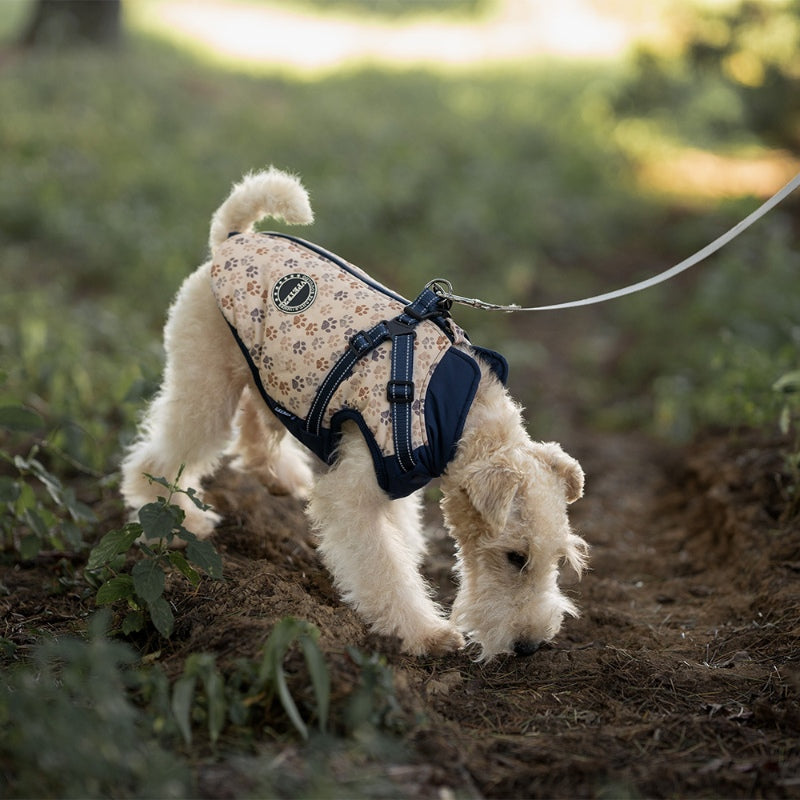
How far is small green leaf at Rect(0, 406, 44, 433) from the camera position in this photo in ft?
13.5

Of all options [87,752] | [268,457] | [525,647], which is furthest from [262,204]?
[87,752]

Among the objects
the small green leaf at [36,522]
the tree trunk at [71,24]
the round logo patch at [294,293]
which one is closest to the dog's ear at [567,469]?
the round logo patch at [294,293]

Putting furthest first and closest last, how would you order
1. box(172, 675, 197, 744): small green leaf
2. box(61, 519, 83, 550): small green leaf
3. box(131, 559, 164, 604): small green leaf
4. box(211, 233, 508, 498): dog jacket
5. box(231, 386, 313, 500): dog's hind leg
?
box(231, 386, 313, 500): dog's hind leg → box(61, 519, 83, 550): small green leaf → box(211, 233, 508, 498): dog jacket → box(131, 559, 164, 604): small green leaf → box(172, 675, 197, 744): small green leaf

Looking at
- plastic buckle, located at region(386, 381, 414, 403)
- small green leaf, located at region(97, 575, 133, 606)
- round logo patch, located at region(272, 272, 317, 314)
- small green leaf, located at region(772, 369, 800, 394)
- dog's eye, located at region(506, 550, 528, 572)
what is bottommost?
small green leaf, located at region(97, 575, 133, 606)

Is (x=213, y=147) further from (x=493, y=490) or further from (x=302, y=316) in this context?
(x=493, y=490)

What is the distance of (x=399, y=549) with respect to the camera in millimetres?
4070

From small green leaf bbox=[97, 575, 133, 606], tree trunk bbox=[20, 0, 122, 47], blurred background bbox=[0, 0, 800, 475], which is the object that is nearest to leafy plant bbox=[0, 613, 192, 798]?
small green leaf bbox=[97, 575, 133, 606]

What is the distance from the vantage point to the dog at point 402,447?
3.78 meters

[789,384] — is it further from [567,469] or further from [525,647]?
[525,647]

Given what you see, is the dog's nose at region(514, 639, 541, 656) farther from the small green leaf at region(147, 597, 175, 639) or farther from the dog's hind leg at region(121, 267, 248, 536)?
the dog's hind leg at region(121, 267, 248, 536)

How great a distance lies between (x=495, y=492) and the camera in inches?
146

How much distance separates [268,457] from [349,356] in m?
1.58

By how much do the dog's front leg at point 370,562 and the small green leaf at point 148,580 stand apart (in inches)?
30.1

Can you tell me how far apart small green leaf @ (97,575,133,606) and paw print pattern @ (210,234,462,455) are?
1.02 meters
